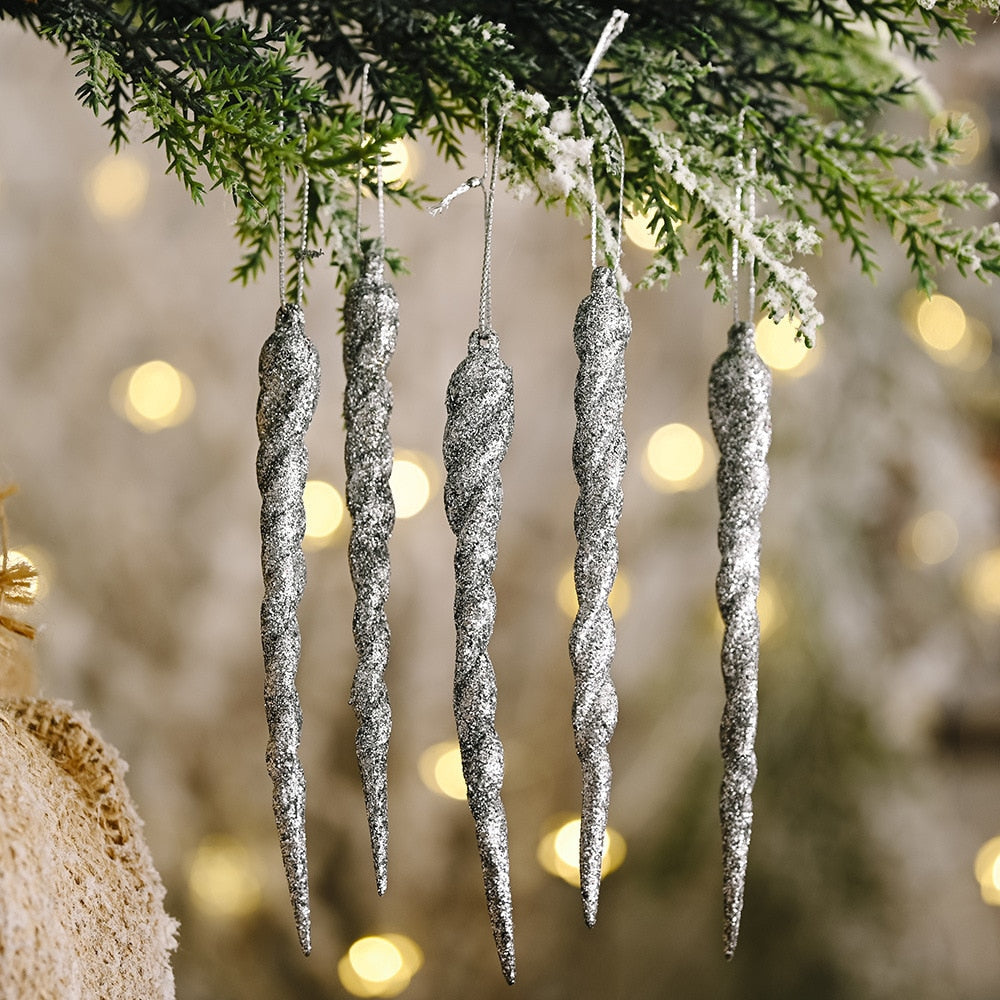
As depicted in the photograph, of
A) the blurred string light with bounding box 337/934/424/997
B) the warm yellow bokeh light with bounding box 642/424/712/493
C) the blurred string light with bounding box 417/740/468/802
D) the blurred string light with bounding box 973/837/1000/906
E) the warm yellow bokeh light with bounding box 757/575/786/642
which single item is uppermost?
the warm yellow bokeh light with bounding box 642/424/712/493

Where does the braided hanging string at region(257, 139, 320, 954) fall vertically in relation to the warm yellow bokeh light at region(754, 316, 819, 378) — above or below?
below

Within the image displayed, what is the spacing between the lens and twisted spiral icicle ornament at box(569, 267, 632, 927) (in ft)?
1.17

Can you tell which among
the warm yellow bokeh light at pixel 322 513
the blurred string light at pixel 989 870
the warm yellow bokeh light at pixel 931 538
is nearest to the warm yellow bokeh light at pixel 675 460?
the warm yellow bokeh light at pixel 931 538

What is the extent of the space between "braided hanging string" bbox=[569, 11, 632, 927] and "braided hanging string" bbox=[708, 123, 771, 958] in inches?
1.8

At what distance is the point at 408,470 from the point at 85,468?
0.38 meters

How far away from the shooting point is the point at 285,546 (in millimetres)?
369

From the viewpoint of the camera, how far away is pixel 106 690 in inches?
39.9

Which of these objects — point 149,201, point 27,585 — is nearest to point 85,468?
point 149,201

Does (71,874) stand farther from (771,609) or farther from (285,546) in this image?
(771,609)

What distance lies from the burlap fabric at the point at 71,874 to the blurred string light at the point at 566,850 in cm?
64

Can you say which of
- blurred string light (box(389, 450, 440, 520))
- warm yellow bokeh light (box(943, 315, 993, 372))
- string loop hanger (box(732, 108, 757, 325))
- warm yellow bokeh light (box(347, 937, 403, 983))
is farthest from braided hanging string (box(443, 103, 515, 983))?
warm yellow bokeh light (box(943, 315, 993, 372))

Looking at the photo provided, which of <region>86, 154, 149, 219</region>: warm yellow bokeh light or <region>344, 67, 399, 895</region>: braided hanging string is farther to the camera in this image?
<region>86, 154, 149, 219</region>: warm yellow bokeh light

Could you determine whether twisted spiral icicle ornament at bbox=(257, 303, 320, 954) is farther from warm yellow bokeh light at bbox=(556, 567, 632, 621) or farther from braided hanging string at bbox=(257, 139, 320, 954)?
warm yellow bokeh light at bbox=(556, 567, 632, 621)

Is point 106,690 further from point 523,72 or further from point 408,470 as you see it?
point 523,72
